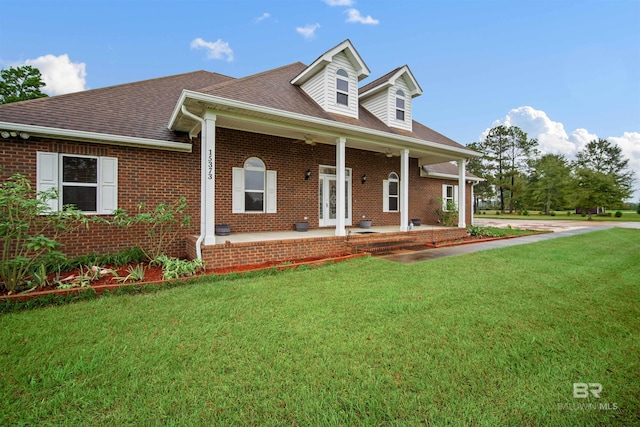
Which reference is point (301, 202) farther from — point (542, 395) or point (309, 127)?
point (542, 395)

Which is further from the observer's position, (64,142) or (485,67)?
(485,67)

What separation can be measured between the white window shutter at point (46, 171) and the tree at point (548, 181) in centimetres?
4832

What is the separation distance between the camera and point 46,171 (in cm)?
668

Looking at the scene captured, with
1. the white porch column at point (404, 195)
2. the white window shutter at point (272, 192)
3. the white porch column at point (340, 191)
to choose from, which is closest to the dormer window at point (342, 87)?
the white porch column at point (340, 191)

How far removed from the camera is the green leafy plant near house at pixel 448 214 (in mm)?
13695

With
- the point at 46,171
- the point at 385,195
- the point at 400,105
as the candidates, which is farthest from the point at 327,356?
the point at 400,105

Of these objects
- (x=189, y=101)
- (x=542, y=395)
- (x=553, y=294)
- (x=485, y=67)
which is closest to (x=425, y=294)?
(x=553, y=294)

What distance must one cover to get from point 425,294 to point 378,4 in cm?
1207

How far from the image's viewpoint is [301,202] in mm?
10352

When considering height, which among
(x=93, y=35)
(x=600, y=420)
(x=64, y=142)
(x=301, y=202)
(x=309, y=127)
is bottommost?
(x=600, y=420)

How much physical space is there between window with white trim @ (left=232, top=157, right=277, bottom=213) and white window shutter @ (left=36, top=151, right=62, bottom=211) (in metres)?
4.19

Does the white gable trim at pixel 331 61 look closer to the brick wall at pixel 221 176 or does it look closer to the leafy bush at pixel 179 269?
the brick wall at pixel 221 176

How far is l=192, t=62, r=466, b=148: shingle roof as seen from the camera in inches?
277

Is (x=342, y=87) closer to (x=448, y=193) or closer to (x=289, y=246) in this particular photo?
(x=289, y=246)
